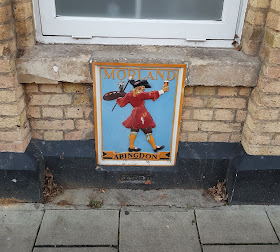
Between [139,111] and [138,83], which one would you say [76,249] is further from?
[138,83]

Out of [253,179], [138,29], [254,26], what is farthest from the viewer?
[253,179]

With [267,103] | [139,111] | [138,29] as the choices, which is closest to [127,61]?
[138,29]

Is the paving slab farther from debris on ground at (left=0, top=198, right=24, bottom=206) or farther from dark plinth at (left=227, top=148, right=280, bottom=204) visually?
debris on ground at (left=0, top=198, right=24, bottom=206)

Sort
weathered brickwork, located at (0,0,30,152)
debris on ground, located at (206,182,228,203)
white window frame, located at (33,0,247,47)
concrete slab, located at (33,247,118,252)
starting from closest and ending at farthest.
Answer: weathered brickwork, located at (0,0,30,152) < concrete slab, located at (33,247,118,252) < white window frame, located at (33,0,247,47) < debris on ground, located at (206,182,228,203)

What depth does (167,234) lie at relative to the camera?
8.59 ft

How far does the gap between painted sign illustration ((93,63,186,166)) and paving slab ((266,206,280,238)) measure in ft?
3.16

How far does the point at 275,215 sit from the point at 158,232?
107cm

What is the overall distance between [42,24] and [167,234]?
1.97 m

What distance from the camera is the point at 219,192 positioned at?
302 cm

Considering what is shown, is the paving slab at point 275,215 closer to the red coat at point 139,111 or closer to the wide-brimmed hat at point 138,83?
the red coat at point 139,111

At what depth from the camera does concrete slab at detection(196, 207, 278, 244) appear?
102 inches

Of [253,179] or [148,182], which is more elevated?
[253,179]

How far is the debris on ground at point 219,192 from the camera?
→ 298 cm

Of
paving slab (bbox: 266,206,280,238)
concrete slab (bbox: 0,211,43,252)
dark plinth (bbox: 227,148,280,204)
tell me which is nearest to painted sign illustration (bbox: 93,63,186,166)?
dark plinth (bbox: 227,148,280,204)
